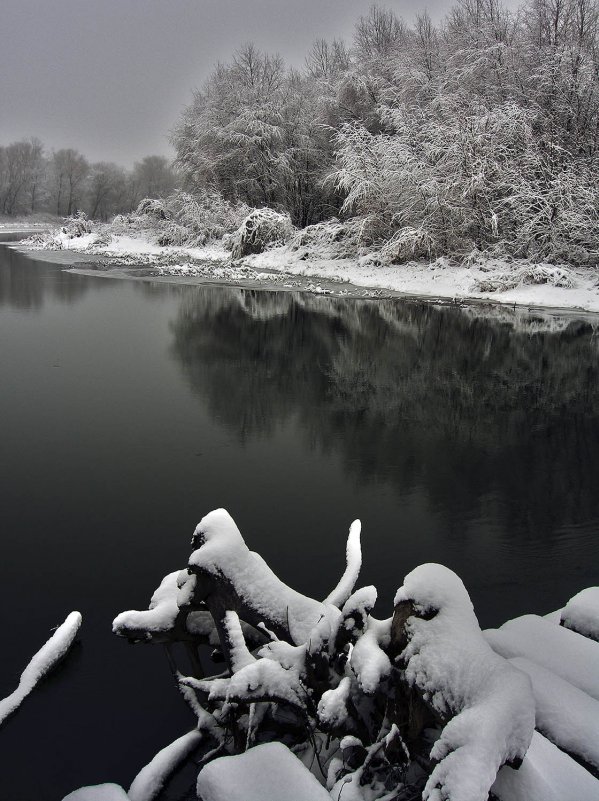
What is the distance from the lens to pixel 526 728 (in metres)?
1.54

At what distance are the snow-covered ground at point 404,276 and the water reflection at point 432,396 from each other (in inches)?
125

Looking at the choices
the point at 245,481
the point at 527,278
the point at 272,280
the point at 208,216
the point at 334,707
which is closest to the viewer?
the point at 334,707

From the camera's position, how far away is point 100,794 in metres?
2.19

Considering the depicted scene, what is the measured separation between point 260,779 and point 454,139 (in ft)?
72.3

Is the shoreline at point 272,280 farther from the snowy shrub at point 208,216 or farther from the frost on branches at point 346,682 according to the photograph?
the frost on branches at point 346,682

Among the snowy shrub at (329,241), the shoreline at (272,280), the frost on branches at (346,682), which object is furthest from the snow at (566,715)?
the snowy shrub at (329,241)

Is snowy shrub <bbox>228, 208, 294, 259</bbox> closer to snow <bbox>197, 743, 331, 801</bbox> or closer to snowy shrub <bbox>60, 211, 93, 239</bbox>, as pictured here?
snowy shrub <bbox>60, 211, 93, 239</bbox>

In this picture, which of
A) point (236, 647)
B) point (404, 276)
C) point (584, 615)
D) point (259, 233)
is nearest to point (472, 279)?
point (404, 276)

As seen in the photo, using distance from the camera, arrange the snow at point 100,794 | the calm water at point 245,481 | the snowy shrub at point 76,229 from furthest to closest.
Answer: the snowy shrub at point 76,229 < the calm water at point 245,481 < the snow at point 100,794

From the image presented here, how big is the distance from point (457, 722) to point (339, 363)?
8873 millimetres

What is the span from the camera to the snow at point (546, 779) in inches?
63.7

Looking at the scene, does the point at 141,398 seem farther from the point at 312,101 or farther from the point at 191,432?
the point at 312,101

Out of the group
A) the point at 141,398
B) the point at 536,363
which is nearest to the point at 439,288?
the point at 536,363

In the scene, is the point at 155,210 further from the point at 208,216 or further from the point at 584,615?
the point at 584,615
